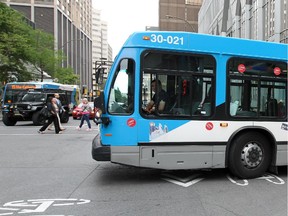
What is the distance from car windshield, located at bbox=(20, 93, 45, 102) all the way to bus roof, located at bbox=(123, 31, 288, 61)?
51.5 feet

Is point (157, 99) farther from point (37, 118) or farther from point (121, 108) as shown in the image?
point (37, 118)

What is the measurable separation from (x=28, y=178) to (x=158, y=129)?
290 centimetres

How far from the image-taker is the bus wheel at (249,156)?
6.46 meters

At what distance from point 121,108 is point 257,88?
2.71 metres

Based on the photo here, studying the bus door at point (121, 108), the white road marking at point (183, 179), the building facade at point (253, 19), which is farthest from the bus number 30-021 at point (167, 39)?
the building facade at point (253, 19)

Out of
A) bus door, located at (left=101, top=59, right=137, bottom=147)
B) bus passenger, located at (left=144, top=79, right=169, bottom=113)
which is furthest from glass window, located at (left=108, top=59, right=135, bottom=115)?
bus passenger, located at (left=144, top=79, right=169, bottom=113)

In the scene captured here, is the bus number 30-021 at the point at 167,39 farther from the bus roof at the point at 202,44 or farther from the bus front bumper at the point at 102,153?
the bus front bumper at the point at 102,153

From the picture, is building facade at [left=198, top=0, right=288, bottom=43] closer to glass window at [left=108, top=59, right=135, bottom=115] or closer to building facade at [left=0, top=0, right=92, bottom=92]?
building facade at [left=0, top=0, right=92, bottom=92]

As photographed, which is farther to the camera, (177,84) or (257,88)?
(257,88)

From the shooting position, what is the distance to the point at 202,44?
20.8 ft

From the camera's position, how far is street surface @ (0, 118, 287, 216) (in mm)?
4809

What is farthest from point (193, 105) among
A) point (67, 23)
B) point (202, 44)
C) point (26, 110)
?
point (67, 23)

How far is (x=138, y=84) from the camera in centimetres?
605

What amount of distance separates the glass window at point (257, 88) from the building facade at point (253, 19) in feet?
84.8
